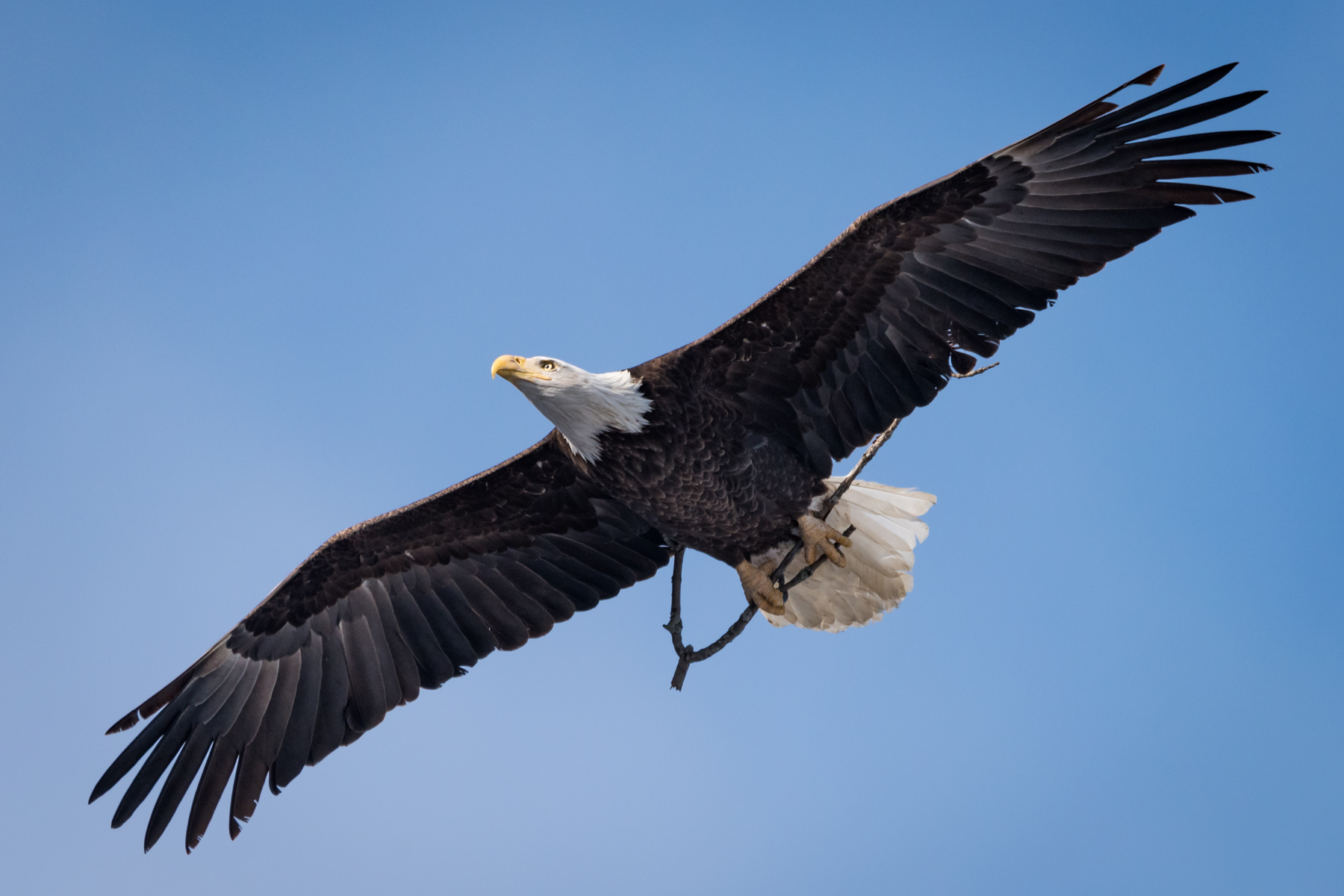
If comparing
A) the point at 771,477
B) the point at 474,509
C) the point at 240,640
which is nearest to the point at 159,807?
the point at 240,640

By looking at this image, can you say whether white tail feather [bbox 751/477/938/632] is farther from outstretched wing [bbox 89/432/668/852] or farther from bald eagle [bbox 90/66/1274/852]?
outstretched wing [bbox 89/432/668/852]

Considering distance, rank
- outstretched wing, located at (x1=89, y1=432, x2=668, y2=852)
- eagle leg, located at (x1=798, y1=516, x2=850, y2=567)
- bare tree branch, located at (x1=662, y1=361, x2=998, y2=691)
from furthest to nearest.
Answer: outstretched wing, located at (x1=89, y1=432, x2=668, y2=852), eagle leg, located at (x1=798, y1=516, x2=850, y2=567), bare tree branch, located at (x1=662, y1=361, x2=998, y2=691)

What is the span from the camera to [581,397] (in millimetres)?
6336

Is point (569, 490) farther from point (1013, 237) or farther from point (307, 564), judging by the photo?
point (1013, 237)

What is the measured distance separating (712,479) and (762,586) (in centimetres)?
82

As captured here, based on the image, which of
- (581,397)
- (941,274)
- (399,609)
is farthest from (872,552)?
(399,609)

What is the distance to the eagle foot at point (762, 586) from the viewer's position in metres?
6.88

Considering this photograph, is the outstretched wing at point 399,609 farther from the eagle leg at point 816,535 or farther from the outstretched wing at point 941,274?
the outstretched wing at point 941,274

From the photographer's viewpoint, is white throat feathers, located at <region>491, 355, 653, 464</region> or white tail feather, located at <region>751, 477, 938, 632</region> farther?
white tail feather, located at <region>751, 477, 938, 632</region>

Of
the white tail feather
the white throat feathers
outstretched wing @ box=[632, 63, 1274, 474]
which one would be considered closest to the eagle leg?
the white tail feather

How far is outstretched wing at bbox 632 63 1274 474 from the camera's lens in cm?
589

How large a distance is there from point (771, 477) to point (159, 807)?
3989mm

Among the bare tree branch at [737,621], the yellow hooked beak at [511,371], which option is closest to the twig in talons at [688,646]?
the bare tree branch at [737,621]

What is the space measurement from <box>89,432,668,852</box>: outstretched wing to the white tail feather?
104 cm
